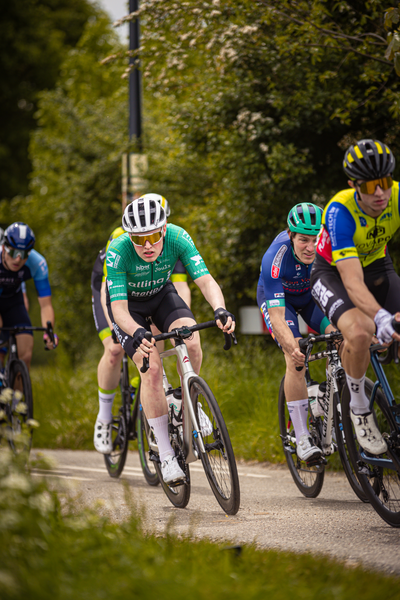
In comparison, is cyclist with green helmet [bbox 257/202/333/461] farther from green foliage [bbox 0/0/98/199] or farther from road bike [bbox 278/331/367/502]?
green foliage [bbox 0/0/98/199]

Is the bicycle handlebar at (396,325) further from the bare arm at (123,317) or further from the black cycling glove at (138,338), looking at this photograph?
the bare arm at (123,317)

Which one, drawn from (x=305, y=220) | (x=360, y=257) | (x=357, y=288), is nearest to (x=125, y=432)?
(x=305, y=220)

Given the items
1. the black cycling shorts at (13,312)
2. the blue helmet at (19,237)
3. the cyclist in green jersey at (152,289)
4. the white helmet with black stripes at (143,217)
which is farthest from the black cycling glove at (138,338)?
the black cycling shorts at (13,312)

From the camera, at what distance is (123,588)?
2.32 m

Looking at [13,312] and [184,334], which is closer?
[184,334]

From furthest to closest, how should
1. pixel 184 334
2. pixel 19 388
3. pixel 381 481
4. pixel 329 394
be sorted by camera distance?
pixel 19 388 → pixel 329 394 → pixel 184 334 → pixel 381 481

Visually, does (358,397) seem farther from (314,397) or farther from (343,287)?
(314,397)

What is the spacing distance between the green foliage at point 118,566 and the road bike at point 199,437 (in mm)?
1350

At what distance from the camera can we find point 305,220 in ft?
16.8

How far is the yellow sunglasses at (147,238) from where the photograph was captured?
5.09m

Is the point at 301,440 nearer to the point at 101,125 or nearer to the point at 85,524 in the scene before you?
the point at 85,524

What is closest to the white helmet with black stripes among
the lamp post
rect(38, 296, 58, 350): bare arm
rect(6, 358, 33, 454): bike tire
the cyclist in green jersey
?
the cyclist in green jersey

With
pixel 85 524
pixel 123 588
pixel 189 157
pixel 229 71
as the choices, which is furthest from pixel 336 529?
pixel 189 157

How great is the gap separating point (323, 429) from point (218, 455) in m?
0.94
